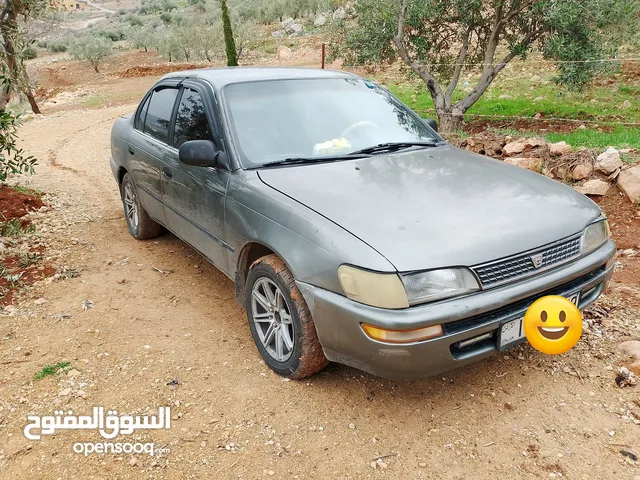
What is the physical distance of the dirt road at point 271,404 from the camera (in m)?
2.48

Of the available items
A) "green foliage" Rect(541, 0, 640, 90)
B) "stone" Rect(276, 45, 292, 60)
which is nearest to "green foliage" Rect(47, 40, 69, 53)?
"stone" Rect(276, 45, 292, 60)

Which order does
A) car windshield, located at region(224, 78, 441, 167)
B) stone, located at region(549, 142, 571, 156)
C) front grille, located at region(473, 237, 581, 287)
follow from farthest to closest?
1. stone, located at region(549, 142, 571, 156)
2. car windshield, located at region(224, 78, 441, 167)
3. front grille, located at region(473, 237, 581, 287)

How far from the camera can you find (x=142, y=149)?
4.59m

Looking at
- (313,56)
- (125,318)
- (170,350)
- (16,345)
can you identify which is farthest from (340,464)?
(313,56)

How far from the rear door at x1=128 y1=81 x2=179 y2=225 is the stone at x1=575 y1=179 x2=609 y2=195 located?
4.25 metres

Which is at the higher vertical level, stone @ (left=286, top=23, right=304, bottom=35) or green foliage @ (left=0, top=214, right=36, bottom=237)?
stone @ (left=286, top=23, right=304, bottom=35)

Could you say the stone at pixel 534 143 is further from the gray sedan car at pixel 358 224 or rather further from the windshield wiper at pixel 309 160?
the windshield wiper at pixel 309 160

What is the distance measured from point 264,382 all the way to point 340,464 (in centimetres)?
76

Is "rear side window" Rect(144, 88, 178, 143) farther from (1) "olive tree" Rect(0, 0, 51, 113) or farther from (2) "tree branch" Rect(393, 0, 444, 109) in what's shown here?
(2) "tree branch" Rect(393, 0, 444, 109)

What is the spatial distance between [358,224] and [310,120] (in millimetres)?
1244

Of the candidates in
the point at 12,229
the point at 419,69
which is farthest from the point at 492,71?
Result: the point at 12,229

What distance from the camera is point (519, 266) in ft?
8.38

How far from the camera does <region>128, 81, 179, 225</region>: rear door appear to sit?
4.27 meters

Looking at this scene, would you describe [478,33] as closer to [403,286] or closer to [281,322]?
[281,322]
